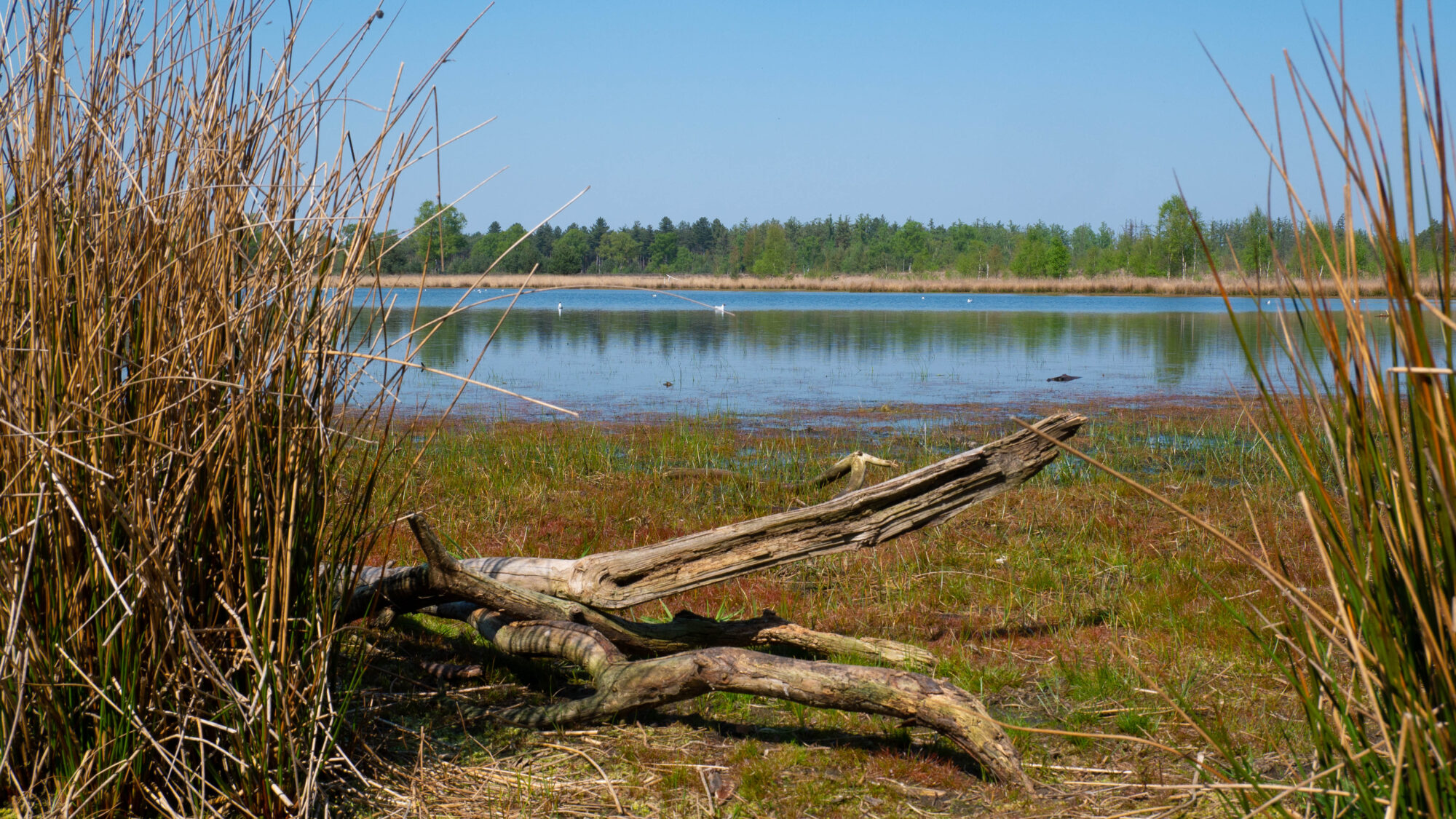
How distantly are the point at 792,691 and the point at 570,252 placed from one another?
102812 millimetres

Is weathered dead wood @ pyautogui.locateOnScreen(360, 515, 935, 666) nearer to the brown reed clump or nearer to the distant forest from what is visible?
the brown reed clump

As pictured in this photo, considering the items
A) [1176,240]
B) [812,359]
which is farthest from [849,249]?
[812,359]

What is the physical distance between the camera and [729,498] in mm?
7195

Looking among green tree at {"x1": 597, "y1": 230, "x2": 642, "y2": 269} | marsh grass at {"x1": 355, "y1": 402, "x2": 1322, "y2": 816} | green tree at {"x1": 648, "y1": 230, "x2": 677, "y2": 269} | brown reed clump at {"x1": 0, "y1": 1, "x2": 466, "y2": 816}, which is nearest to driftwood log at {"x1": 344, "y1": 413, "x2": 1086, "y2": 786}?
marsh grass at {"x1": 355, "y1": 402, "x2": 1322, "y2": 816}

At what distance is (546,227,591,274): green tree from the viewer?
97.2 m

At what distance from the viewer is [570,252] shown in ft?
338

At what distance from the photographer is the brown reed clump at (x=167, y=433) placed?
2189mm

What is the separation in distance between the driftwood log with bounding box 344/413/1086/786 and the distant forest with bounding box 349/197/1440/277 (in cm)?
7156

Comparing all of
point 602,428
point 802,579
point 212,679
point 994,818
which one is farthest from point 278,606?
point 602,428

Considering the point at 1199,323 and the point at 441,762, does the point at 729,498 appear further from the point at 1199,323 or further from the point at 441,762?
the point at 1199,323

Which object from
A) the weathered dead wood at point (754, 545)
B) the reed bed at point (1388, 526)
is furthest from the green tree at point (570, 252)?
the reed bed at point (1388, 526)

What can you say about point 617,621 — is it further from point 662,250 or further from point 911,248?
point 662,250

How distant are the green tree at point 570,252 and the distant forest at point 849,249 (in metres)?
0.24

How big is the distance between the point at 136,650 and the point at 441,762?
1001mm
